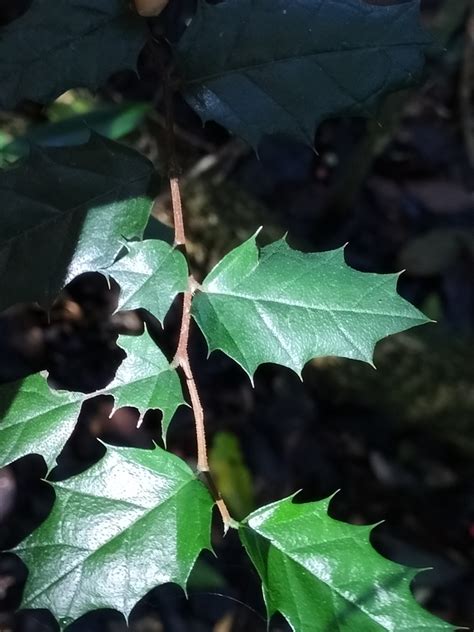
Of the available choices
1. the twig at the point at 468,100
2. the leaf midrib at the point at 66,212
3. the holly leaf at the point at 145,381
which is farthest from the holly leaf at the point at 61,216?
the twig at the point at 468,100

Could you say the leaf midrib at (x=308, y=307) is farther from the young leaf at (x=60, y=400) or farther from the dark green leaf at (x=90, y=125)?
the dark green leaf at (x=90, y=125)

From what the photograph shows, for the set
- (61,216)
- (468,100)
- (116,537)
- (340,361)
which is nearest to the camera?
(116,537)

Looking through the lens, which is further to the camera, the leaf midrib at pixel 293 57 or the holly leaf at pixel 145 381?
the leaf midrib at pixel 293 57

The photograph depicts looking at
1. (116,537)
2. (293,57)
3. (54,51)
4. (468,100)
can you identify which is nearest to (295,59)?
(293,57)

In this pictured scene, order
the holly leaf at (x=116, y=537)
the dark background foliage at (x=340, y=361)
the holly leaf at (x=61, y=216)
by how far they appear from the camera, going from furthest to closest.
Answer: the dark background foliage at (x=340, y=361) < the holly leaf at (x=61, y=216) < the holly leaf at (x=116, y=537)

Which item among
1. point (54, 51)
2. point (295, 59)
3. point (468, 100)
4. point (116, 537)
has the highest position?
point (54, 51)

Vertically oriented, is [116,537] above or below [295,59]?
below

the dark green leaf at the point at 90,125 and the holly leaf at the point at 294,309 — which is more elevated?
the holly leaf at the point at 294,309

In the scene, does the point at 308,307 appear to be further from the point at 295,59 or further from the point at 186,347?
the point at 295,59
